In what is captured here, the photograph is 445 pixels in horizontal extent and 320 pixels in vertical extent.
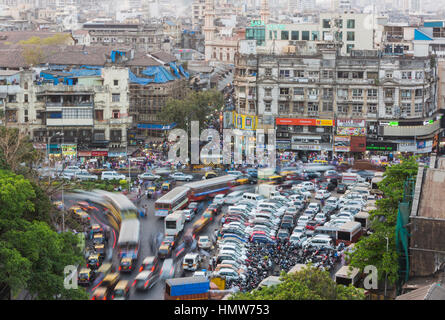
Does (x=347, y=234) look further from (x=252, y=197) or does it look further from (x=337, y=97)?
(x=337, y=97)

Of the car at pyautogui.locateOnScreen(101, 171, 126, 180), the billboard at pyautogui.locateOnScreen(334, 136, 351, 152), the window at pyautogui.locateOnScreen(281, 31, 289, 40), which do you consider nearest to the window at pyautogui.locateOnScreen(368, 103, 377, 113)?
the billboard at pyautogui.locateOnScreen(334, 136, 351, 152)

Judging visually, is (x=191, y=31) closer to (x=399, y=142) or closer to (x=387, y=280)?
(x=399, y=142)

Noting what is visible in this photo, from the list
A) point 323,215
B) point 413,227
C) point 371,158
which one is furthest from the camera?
point 371,158

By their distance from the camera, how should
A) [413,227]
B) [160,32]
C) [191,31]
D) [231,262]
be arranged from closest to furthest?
[413,227] → [231,262] → [160,32] → [191,31]

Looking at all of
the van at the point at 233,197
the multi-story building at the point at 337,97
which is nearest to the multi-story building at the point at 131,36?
the multi-story building at the point at 337,97

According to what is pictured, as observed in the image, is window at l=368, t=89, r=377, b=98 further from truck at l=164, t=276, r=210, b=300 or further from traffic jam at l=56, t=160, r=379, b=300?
truck at l=164, t=276, r=210, b=300

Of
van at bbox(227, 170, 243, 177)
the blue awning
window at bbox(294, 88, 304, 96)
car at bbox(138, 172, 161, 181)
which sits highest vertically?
window at bbox(294, 88, 304, 96)

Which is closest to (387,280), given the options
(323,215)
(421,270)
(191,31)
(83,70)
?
(421,270)
